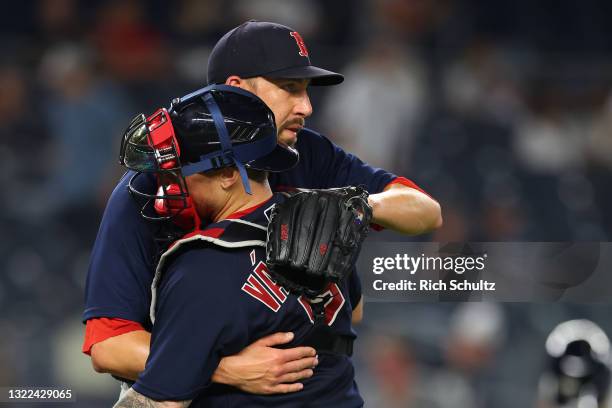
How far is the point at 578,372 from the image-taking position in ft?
11.3

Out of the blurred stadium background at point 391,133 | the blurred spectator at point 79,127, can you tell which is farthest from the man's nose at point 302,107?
the blurred spectator at point 79,127

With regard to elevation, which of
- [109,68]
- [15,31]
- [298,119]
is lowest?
[298,119]

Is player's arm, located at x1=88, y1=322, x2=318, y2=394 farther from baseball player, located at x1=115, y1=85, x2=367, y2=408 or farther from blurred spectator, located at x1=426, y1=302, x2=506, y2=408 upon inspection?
blurred spectator, located at x1=426, y1=302, x2=506, y2=408

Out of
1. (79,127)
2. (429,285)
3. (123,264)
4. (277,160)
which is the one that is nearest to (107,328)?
(123,264)

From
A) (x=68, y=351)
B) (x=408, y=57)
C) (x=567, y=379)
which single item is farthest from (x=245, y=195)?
(x=408, y=57)

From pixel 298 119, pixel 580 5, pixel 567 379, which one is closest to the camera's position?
pixel 298 119

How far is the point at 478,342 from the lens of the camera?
525cm

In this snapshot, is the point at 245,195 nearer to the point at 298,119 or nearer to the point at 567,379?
the point at 298,119

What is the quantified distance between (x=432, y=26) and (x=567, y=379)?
11.2ft

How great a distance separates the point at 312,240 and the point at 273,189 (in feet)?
1.66

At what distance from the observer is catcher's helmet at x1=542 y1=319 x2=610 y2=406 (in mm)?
3438

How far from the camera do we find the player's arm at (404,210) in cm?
262

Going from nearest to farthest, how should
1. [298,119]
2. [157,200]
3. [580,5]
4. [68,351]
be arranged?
[157,200]
[298,119]
[68,351]
[580,5]

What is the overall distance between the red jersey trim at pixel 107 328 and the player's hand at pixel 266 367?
345 millimetres
